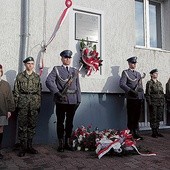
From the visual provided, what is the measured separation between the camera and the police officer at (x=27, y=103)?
4871 mm

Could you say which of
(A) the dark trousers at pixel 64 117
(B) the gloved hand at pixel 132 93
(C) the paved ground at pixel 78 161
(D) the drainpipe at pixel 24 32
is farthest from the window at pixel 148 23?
(C) the paved ground at pixel 78 161

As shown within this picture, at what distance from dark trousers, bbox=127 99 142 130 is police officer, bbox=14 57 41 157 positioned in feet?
7.61

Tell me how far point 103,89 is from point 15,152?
8.27ft

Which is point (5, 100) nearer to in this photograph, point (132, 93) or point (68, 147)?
point (68, 147)

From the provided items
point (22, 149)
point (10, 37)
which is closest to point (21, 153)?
point (22, 149)

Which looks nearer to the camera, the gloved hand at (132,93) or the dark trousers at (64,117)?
the dark trousers at (64,117)

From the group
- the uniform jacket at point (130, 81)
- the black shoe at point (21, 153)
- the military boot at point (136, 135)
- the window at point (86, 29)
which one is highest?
the window at point (86, 29)

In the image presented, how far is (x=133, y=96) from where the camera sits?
20.3ft

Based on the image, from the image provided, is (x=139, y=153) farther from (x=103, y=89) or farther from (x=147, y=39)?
(x=147, y=39)

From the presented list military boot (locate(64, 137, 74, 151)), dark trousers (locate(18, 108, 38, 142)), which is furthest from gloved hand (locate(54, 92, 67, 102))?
military boot (locate(64, 137, 74, 151))

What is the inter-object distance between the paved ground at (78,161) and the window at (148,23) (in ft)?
12.1

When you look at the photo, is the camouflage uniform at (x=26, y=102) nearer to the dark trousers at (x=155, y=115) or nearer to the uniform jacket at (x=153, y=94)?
the uniform jacket at (x=153, y=94)

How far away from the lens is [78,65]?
6.21 metres

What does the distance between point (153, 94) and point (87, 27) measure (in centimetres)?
225
